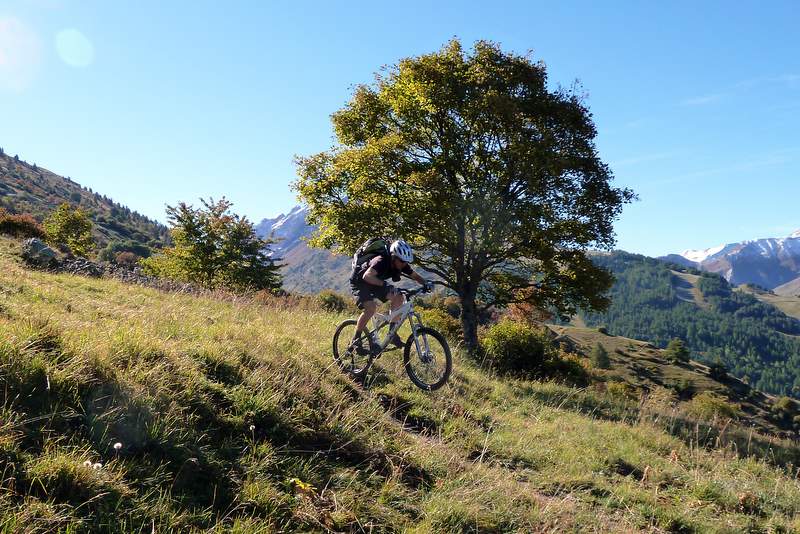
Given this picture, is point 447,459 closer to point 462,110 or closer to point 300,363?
point 300,363

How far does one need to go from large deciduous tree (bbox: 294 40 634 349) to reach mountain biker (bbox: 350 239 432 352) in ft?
26.2

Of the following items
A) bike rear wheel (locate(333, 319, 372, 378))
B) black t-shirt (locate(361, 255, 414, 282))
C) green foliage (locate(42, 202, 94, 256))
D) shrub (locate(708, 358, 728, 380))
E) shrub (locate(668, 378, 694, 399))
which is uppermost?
green foliage (locate(42, 202, 94, 256))

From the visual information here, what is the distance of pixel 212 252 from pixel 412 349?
29340 millimetres

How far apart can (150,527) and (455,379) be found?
7341 mm

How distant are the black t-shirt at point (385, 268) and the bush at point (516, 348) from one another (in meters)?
10.1

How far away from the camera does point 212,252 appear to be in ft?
111

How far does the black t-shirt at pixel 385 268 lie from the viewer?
25.8ft

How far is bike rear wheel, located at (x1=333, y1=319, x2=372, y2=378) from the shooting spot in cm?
785

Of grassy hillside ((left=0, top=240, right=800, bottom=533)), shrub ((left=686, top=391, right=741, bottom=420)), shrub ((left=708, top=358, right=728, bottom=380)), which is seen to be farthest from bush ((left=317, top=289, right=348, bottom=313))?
shrub ((left=708, top=358, right=728, bottom=380))

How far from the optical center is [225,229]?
3388 cm

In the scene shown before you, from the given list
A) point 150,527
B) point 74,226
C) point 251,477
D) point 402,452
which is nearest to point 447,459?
point 402,452

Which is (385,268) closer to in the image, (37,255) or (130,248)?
(37,255)

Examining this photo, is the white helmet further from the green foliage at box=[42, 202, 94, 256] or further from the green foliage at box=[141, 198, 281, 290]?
the green foliage at box=[42, 202, 94, 256]

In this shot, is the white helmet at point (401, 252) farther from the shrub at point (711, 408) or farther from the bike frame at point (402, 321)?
the shrub at point (711, 408)
